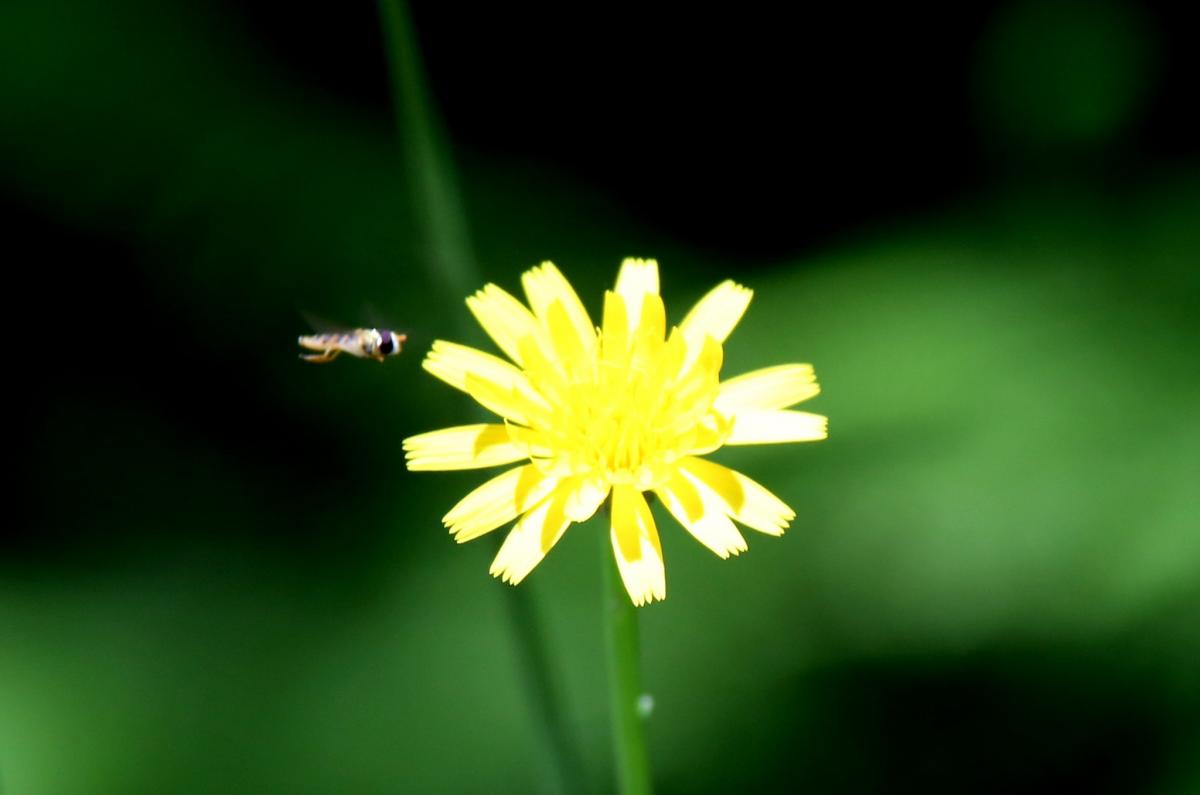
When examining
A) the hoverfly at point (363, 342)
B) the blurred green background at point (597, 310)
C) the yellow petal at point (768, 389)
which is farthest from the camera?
the blurred green background at point (597, 310)

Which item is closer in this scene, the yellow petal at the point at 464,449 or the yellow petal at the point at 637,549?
the yellow petal at the point at 637,549

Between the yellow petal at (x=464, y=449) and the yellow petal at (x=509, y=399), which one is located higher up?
the yellow petal at (x=509, y=399)

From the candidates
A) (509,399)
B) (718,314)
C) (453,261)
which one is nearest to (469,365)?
(509,399)

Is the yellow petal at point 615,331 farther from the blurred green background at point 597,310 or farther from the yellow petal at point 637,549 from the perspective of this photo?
the blurred green background at point 597,310

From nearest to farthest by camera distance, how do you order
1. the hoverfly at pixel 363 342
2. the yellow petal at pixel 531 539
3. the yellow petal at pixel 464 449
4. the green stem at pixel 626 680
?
the green stem at pixel 626 680 < the yellow petal at pixel 531 539 < the yellow petal at pixel 464 449 < the hoverfly at pixel 363 342

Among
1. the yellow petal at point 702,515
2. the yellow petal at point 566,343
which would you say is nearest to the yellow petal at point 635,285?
the yellow petal at point 566,343

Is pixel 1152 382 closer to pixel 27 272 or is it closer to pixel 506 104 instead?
pixel 506 104

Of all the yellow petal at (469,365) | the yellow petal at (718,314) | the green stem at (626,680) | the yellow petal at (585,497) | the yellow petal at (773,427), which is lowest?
the green stem at (626,680)
